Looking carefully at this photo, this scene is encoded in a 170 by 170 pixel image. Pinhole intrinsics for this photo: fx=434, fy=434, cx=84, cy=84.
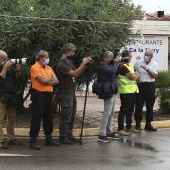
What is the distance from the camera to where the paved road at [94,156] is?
6.78 meters

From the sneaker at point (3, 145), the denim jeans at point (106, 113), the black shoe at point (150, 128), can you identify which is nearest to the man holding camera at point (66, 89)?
the denim jeans at point (106, 113)

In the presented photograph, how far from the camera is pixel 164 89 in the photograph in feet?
40.1

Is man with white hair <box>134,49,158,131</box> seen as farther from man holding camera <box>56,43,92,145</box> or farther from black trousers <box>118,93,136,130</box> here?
man holding camera <box>56,43,92,145</box>

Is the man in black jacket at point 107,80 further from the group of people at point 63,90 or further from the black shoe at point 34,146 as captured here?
the black shoe at point 34,146

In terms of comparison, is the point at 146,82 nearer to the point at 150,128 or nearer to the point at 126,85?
the point at 126,85

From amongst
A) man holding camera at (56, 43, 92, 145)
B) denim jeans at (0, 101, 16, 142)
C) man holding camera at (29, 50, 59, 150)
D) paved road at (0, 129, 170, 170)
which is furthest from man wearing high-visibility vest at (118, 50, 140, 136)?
denim jeans at (0, 101, 16, 142)

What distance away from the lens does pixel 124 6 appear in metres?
10.8

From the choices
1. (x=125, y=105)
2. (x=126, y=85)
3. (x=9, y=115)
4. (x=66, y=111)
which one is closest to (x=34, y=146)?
(x=9, y=115)

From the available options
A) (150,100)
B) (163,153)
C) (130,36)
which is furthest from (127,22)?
(163,153)

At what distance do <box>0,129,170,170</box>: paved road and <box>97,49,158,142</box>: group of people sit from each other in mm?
605

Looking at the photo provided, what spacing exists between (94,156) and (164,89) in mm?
5297

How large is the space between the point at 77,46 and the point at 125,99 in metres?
1.57

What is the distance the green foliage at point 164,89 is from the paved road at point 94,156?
3218 millimetres

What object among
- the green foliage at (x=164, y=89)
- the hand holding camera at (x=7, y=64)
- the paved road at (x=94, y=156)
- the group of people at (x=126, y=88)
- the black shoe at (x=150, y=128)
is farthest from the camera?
the green foliage at (x=164, y=89)
